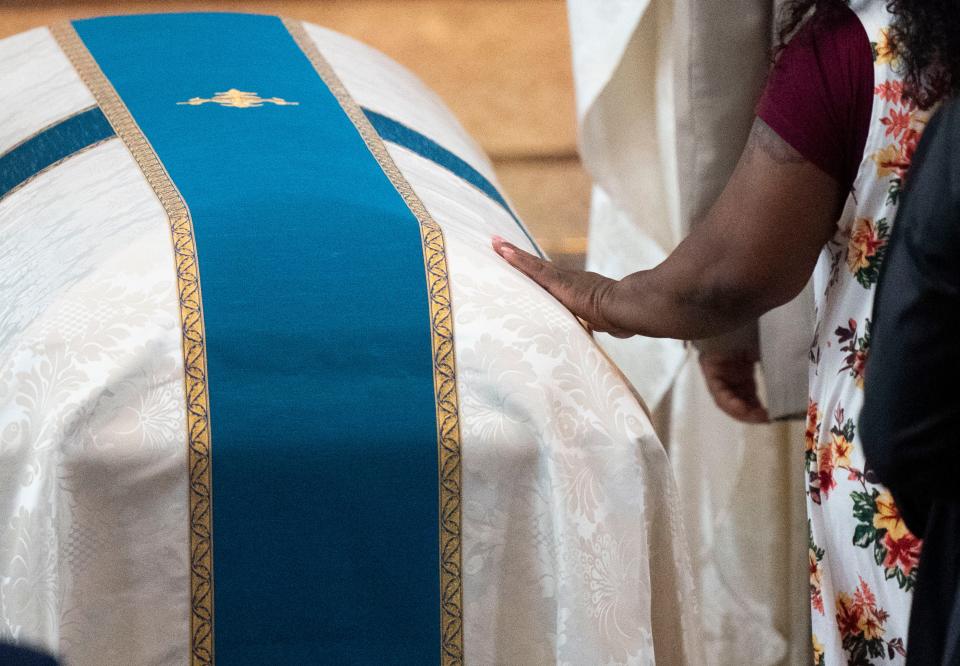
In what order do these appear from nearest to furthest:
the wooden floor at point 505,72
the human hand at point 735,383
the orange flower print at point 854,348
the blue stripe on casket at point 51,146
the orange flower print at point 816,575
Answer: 1. the orange flower print at point 854,348
2. the orange flower print at point 816,575
3. the blue stripe on casket at point 51,146
4. the human hand at point 735,383
5. the wooden floor at point 505,72

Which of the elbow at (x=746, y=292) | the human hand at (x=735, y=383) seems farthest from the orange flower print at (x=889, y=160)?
the human hand at (x=735, y=383)

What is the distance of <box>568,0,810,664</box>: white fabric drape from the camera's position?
1.92 meters

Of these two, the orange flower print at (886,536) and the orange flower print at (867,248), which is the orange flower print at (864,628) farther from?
the orange flower print at (867,248)

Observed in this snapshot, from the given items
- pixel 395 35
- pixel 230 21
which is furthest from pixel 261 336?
pixel 395 35

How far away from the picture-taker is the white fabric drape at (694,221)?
1922mm

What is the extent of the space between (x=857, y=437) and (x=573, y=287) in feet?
1.15

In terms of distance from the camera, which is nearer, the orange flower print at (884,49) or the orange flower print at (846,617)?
the orange flower print at (884,49)

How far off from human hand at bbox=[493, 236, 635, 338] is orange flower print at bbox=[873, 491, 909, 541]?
333 mm

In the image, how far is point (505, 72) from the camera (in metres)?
3.33

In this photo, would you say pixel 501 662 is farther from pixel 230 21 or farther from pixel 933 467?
pixel 230 21

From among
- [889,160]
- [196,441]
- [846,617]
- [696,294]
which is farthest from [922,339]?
[196,441]

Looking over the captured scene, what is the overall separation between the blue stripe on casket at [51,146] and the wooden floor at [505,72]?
1601mm

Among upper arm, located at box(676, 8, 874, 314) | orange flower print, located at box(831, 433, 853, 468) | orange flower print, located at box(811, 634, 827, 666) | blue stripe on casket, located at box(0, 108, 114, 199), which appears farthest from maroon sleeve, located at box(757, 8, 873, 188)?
blue stripe on casket, located at box(0, 108, 114, 199)

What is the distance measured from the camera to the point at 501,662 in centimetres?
133
